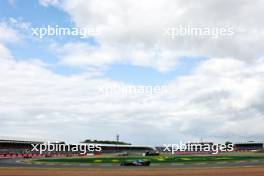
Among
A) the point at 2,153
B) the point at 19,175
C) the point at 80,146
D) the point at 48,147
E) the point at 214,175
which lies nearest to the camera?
the point at 214,175

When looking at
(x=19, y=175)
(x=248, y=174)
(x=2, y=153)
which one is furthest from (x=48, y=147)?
(x=248, y=174)

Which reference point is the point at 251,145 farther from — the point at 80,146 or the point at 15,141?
the point at 15,141

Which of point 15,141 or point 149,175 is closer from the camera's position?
point 149,175

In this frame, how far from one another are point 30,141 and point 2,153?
34150 mm

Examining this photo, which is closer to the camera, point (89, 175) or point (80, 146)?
point (89, 175)

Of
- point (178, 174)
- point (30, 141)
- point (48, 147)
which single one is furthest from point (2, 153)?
point (178, 174)

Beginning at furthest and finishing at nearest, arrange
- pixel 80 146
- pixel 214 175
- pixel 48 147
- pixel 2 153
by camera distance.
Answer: pixel 80 146
pixel 48 147
pixel 2 153
pixel 214 175

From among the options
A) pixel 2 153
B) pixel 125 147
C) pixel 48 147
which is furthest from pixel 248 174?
pixel 125 147

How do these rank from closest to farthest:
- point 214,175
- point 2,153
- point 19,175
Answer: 1. point 214,175
2. point 19,175
3. point 2,153

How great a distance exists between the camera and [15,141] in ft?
451

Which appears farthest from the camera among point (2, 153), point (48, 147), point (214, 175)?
point (48, 147)

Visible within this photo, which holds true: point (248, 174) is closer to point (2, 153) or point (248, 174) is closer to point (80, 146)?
point (2, 153)

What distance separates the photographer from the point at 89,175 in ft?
142

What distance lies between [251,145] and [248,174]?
A: 15876 cm
